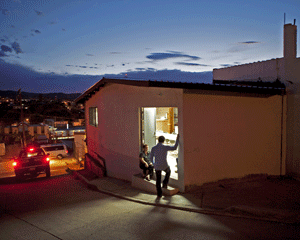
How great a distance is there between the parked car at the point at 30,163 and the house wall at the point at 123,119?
11.0 ft

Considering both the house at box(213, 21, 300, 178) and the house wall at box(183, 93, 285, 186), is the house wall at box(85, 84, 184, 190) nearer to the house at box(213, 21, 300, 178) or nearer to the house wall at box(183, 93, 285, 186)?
the house wall at box(183, 93, 285, 186)

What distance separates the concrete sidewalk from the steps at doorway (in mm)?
168

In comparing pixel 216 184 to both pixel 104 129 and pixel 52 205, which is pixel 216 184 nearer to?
pixel 52 205

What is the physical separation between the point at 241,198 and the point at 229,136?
6.86 feet

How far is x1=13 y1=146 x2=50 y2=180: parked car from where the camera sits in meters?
13.4

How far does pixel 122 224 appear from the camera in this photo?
5367mm

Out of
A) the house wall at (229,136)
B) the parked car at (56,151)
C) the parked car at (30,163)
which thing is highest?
the house wall at (229,136)

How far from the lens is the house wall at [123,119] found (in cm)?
829

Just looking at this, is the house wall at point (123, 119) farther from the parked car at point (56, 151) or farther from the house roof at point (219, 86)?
the parked car at point (56, 151)

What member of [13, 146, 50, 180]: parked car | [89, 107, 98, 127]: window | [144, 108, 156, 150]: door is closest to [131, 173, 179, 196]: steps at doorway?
[144, 108, 156, 150]: door

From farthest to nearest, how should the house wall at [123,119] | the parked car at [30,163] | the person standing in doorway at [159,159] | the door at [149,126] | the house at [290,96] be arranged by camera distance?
the parked car at [30,163], the door at [149,126], the house at [290,96], the house wall at [123,119], the person standing in doorway at [159,159]

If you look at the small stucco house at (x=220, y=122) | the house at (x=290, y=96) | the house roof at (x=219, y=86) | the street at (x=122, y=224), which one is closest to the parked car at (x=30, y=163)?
the small stucco house at (x=220, y=122)

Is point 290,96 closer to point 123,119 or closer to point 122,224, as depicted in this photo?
point 123,119

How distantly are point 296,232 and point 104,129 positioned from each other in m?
9.45
